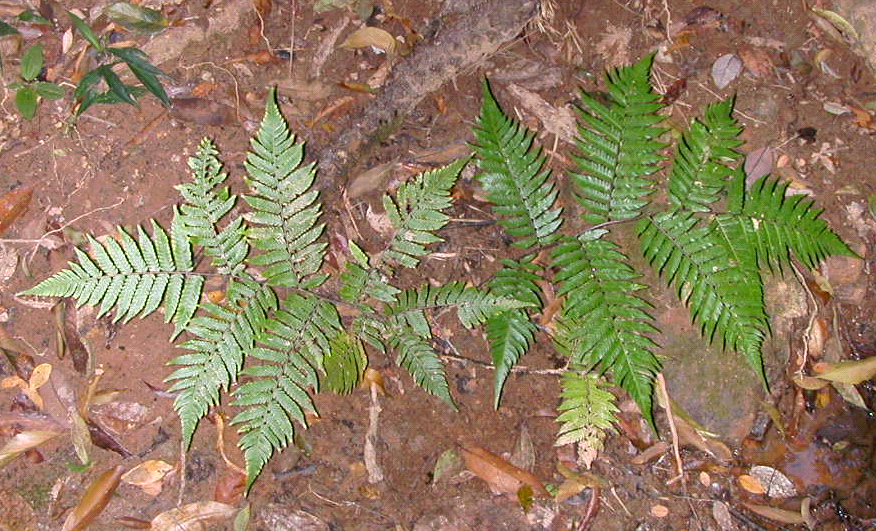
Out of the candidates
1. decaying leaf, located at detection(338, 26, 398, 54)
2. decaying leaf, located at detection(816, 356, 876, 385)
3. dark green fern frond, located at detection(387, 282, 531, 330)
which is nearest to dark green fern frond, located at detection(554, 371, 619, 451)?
dark green fern frond, located at detection(387, 282, 531, 330)

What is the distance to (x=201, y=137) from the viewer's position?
293 centimetres

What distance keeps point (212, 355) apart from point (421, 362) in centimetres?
74

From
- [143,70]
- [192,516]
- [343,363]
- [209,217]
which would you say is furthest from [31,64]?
[192,516]

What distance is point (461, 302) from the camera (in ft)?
8.46

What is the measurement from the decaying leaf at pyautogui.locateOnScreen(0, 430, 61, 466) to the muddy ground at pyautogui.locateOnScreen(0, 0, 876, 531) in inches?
1.4

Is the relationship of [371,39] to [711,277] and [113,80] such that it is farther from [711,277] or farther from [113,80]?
[711,277]

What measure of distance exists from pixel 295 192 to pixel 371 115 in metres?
0.57

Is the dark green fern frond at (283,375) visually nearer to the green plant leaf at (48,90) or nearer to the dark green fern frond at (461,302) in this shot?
the dark green fern frond at (461,302)

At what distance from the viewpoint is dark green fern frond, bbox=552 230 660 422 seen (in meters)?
2.58

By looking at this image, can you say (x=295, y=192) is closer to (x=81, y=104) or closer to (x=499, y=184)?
(x=499, y=184)

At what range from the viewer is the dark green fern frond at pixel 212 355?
2.43m

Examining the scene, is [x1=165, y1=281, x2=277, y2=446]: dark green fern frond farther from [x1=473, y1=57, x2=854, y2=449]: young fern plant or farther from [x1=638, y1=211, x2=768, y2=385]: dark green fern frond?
[x1=638, y1=211, x2=768, y2=385]: dark green fern frond

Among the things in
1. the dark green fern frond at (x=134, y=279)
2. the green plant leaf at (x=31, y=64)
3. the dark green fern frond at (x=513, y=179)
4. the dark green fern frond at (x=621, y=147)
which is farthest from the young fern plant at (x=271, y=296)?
the green plant leaf at (x=31, y=64)

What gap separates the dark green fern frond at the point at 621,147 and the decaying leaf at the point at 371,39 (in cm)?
86
